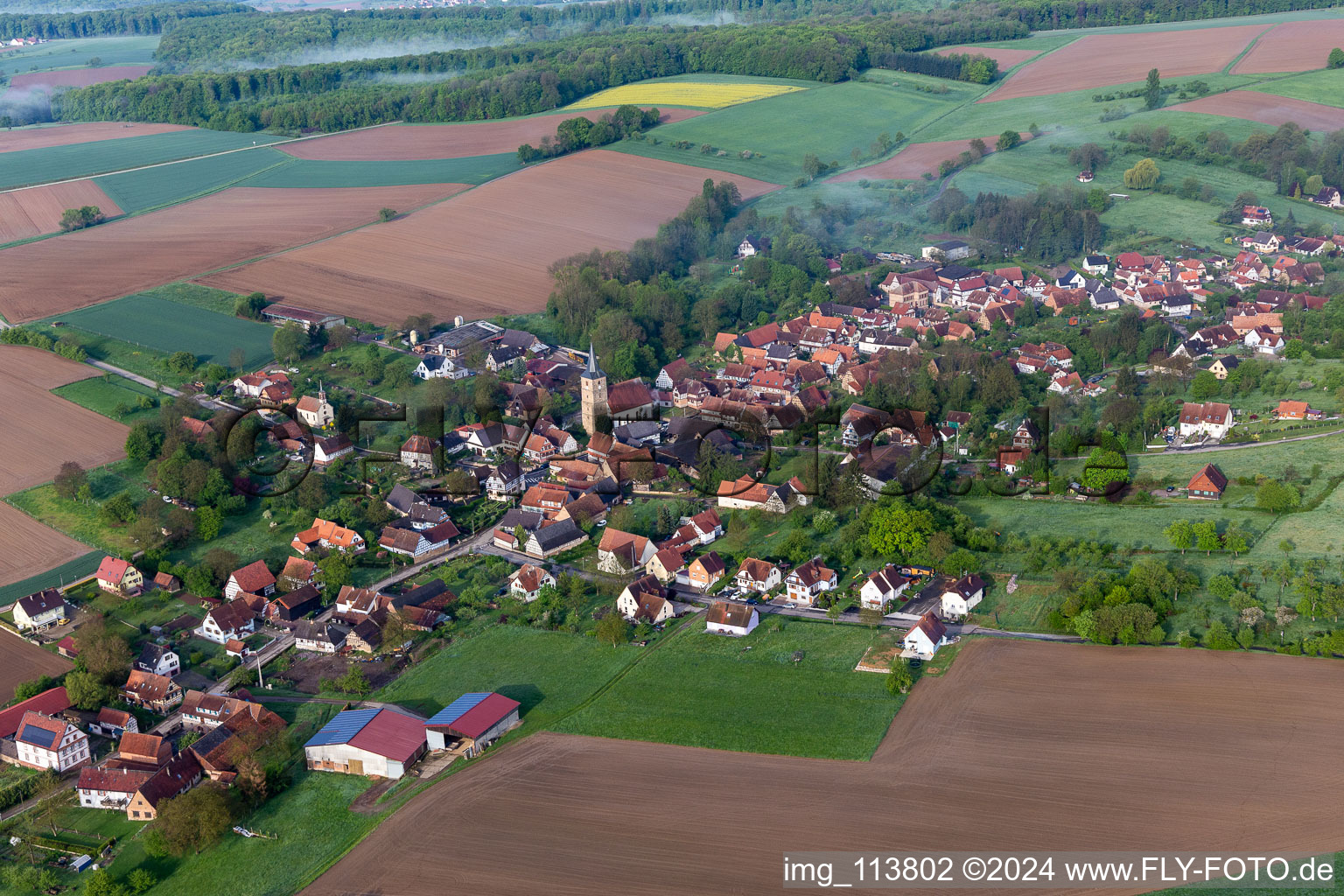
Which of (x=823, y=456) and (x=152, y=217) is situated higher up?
(x=152, y=217)

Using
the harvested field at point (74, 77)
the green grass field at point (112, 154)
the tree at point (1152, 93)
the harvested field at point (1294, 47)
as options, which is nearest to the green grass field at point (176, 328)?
the green grass field at point (112, 154)

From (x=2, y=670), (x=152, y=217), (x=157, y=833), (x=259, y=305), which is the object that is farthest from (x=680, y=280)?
(x=157, y=833)

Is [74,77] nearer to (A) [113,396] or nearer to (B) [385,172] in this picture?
(B) [385,172]

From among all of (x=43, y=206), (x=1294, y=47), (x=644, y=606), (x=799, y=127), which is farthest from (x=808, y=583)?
(x=1294, y=47)

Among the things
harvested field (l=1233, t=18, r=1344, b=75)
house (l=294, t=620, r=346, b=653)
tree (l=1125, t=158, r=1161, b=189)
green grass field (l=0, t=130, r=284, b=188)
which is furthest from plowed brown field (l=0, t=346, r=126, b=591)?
harvested field (l=1233, t=18, r=1344, b=75)

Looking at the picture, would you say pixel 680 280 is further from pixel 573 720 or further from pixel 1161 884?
pixel 1161 884

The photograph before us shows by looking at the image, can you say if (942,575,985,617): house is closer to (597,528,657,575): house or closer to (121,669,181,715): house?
(597,528,657,575): house
